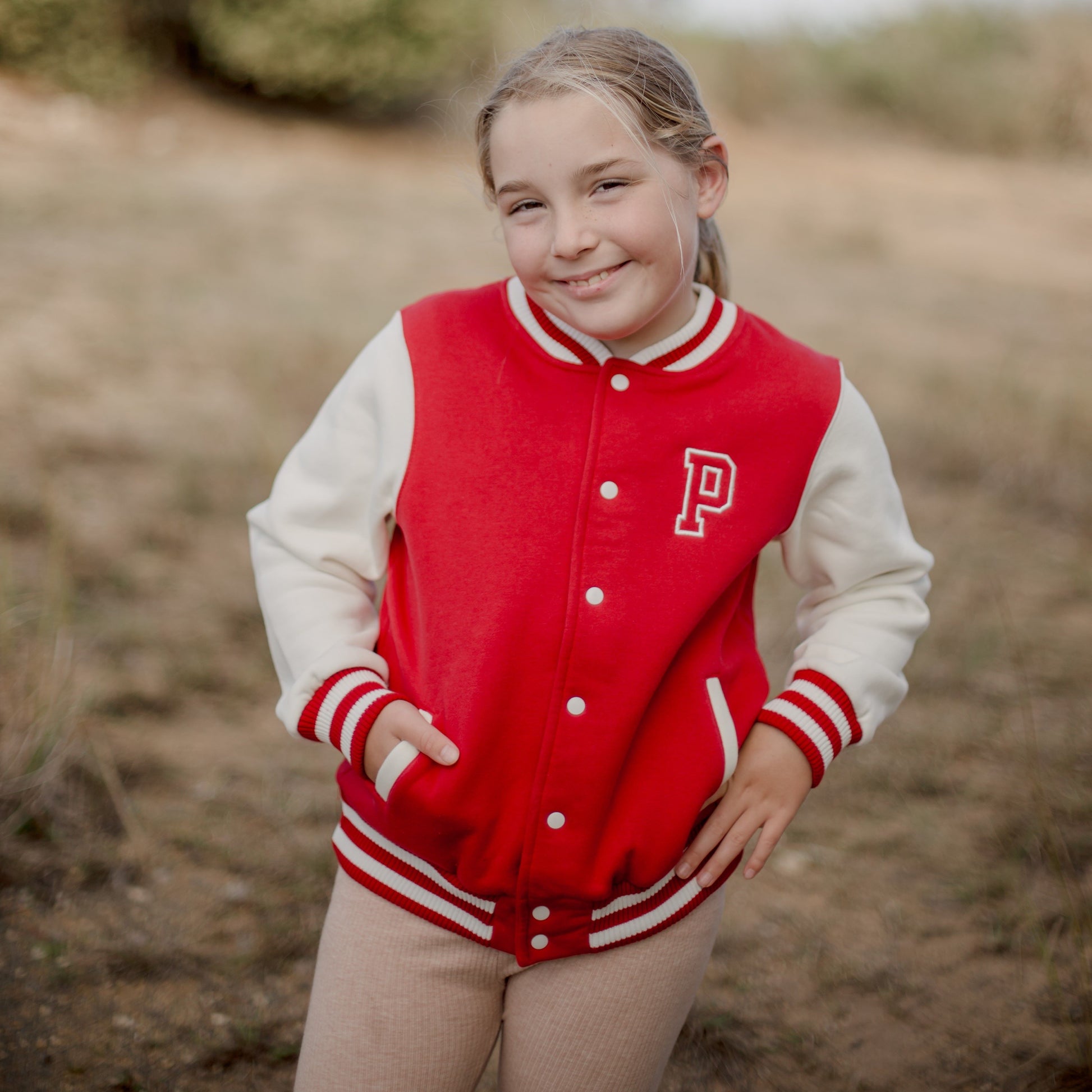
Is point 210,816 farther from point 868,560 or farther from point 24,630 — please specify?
point 868,560

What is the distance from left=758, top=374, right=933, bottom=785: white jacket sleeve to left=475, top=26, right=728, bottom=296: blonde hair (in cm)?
33

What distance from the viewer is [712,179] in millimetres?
1365

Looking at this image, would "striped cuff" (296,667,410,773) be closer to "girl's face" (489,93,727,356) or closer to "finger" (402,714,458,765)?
"finger" (402,714,458,765)

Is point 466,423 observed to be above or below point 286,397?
above

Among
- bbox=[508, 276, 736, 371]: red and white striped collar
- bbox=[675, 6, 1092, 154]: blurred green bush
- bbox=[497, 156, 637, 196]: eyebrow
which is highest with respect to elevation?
bbox=[675, 6, 1092, 154]: blurred green bush

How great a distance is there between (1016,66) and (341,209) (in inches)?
421

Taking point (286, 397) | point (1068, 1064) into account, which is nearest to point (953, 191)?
point (286, 397)

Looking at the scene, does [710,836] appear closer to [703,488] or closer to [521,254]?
[703,488]

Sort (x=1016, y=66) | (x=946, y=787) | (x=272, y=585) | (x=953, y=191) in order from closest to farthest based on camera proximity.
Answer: (x=272, y=585), (x=946, y=787), (x=953, y=191), (x=1016, y=66)

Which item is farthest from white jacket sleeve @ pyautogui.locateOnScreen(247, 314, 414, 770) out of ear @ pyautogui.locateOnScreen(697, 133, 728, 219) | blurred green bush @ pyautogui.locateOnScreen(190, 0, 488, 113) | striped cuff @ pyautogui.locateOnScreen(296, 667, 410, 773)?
blurred green bush @ pyautogui.locateOnScreen(190, 0, 488, 113)

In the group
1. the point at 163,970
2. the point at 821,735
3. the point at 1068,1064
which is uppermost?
the point at 821,735

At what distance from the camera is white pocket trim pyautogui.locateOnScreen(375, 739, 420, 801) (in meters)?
1.25

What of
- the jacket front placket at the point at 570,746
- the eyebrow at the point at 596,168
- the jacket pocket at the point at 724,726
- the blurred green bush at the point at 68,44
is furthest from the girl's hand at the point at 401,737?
the blurred green bush at the point at 68,44

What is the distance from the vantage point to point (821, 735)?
134cm
